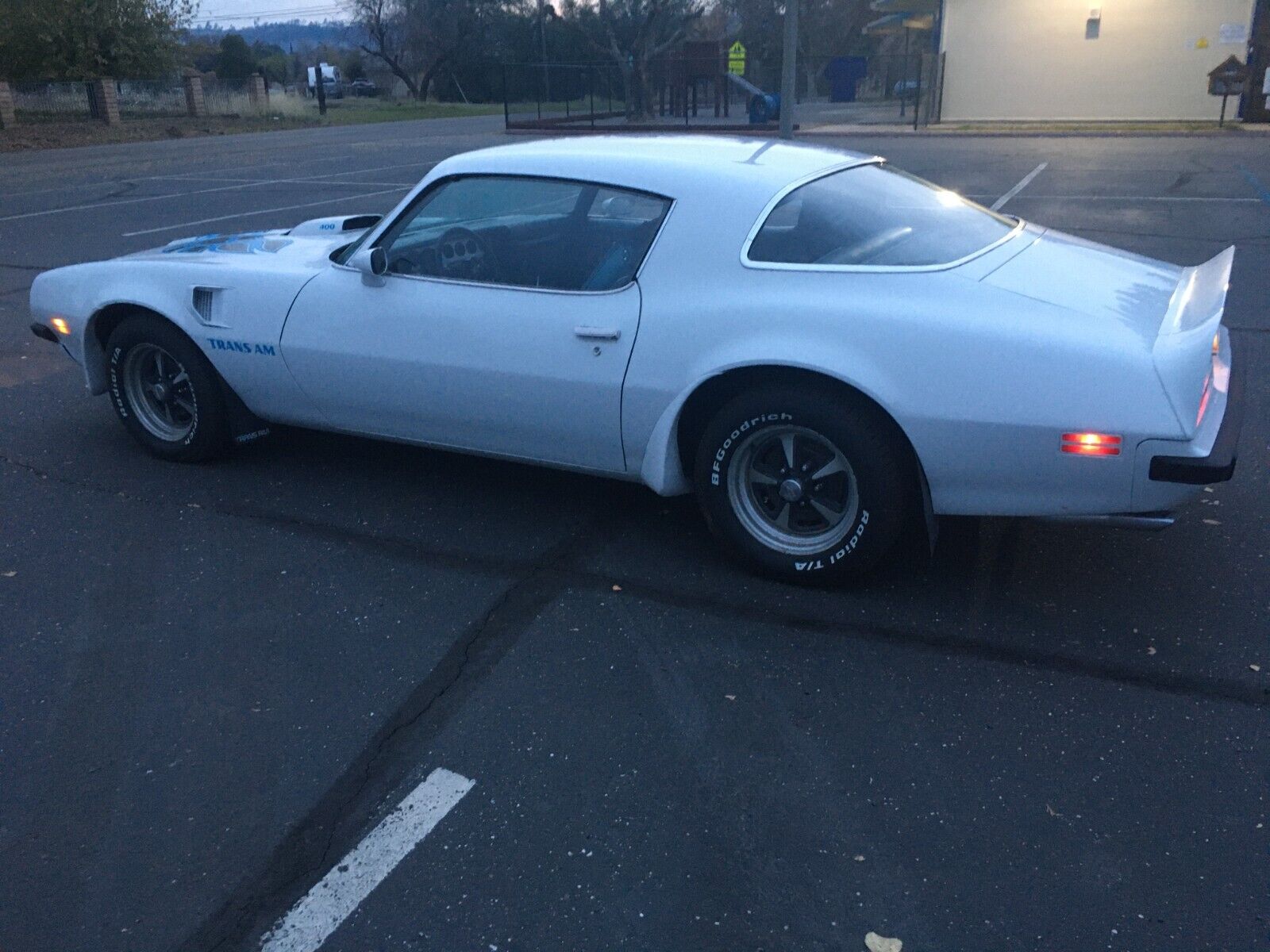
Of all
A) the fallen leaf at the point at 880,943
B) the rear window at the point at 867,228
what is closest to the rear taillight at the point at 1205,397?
the rear window at the point at 867,228

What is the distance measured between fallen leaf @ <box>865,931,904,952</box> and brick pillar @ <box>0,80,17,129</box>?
123 ft

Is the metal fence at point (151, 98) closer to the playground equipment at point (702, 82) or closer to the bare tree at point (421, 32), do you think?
the playground equipment at point (702, 82)

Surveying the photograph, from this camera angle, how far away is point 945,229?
162 inches

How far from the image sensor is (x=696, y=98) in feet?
117

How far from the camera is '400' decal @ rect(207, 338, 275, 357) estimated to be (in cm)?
466

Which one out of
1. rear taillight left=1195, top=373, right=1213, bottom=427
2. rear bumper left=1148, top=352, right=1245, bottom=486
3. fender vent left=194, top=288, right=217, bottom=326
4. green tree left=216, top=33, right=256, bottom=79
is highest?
green tree left=216, top=33, right=256, bottom=79

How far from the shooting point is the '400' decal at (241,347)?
4.66 metres

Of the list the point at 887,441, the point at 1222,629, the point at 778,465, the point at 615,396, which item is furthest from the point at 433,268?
the point at 1222,629

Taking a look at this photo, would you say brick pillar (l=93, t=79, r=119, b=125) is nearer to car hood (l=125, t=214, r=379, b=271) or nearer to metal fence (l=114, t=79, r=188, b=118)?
metal fence (l=114, t=79, r=188, b=118)

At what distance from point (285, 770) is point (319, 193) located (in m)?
14.5

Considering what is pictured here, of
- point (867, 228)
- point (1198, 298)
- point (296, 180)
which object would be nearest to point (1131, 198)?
point (1198, 298)

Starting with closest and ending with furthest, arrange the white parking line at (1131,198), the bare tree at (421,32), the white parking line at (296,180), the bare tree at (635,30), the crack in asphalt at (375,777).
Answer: the crack in asphalt at (375,777)
the white parking line at (1131,198)
the white parking line at (296,180)
the bare tree at (635,30)
the bare tree at (421,32)

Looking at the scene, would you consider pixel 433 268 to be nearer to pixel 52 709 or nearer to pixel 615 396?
pixel 615 396

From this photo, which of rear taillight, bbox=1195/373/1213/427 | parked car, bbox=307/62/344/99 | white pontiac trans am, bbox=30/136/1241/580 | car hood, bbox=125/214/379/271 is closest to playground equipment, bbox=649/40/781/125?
car hood, bbox=125/214/379/271
